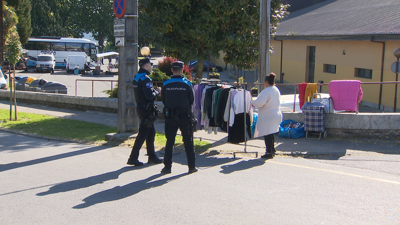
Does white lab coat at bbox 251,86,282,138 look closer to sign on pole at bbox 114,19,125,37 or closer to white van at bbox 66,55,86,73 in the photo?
sign on pole at bbox 114,19,125,37

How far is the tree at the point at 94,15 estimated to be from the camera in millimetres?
63500

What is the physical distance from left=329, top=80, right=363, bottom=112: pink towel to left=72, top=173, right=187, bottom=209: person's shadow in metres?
5.01

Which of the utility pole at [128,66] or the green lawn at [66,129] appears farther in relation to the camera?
the green lawn at [66,129]

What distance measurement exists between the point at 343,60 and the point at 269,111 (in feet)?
52.7

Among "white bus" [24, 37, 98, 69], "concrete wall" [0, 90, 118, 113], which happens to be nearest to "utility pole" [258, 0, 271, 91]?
"concrete wall" [0, 90, 118, 113]

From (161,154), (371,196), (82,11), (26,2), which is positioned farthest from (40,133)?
(82,11)

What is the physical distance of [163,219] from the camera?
465 centimetres

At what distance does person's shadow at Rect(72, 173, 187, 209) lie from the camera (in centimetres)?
529

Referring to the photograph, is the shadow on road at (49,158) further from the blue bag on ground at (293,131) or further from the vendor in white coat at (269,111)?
the blue bag on ground at (293,131)

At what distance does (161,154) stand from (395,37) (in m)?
13.5

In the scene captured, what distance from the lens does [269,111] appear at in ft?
25.3

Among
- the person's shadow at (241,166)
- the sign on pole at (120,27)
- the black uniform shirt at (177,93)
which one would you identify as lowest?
the person's shadow at (241,166)

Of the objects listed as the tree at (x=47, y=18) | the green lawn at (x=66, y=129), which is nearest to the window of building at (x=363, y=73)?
the green lawn at (x=66, y=129)

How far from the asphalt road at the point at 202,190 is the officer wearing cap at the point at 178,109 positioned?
1.31 ft
